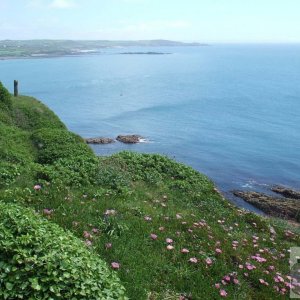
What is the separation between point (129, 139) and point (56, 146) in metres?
41.3

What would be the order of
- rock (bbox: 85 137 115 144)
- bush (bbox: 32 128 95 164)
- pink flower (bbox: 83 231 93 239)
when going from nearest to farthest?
pink flower (bbox: 83 231 93 239)
bush (bbox: 32 128 95 164)
rock (bbox: 85 137 115 144)

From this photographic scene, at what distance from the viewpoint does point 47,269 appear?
8461 mm

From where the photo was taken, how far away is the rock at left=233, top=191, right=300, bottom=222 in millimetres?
35469

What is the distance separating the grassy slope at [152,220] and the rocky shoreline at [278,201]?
50.1 feet

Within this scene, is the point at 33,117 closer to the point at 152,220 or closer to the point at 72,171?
the point at 72,171

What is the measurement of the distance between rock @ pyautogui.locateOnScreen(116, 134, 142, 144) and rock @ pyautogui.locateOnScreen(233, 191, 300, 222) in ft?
87.6

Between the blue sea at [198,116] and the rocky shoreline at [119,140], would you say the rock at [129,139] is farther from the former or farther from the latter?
the blue sea at [198,116]

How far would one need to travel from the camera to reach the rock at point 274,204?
35469mm

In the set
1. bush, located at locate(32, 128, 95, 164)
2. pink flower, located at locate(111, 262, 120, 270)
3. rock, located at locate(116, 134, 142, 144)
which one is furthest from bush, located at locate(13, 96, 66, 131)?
pink flower, located at locate(111, 262, 120, 270)

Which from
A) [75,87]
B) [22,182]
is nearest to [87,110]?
[75,87]

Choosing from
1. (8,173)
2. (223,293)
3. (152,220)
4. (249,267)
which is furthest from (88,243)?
(8,173)

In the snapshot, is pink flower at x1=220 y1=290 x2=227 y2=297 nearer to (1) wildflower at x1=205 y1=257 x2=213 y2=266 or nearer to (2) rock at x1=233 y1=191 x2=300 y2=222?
(1) wildflower at x1=205 y1=257 x2=213 y2=266

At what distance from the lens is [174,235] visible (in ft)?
44.9

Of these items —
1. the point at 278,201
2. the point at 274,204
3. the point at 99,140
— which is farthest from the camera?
the point at 99,140
